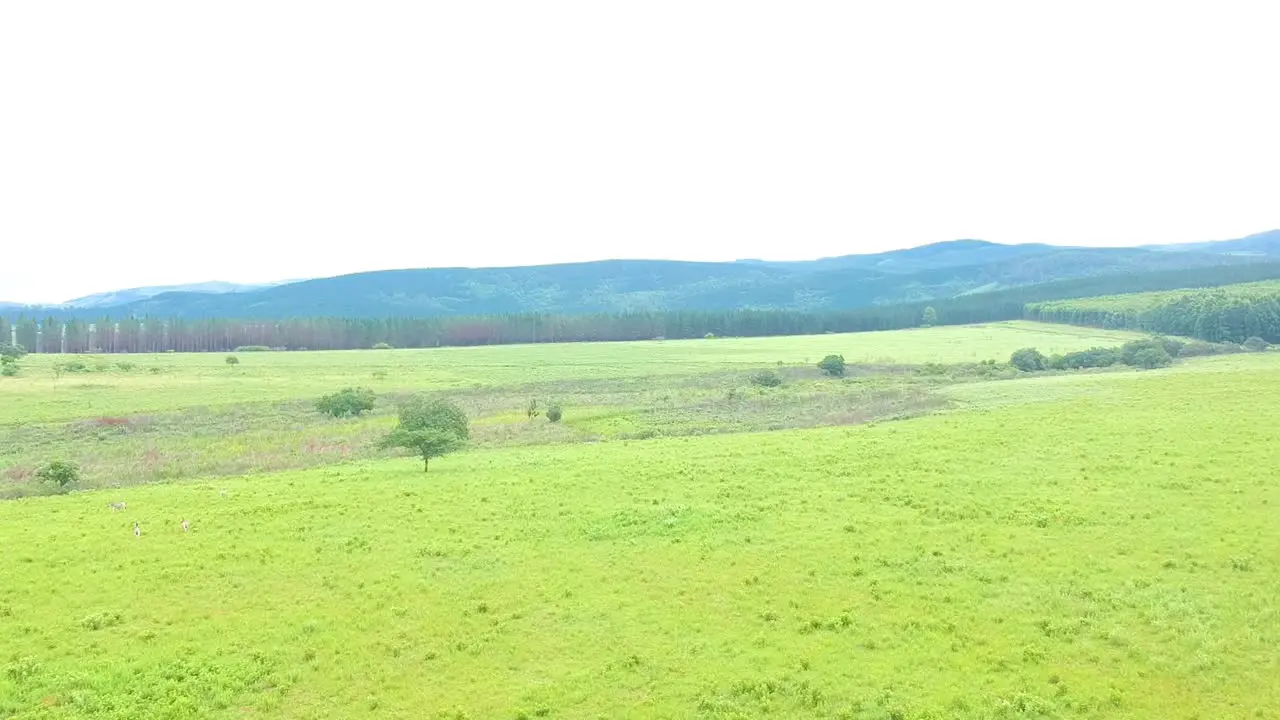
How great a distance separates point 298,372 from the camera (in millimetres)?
125812

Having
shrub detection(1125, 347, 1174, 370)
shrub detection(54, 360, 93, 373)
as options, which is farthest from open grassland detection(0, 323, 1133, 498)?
shrub detection(1125, 347, 1174, 370)

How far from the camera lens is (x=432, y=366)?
446 ft

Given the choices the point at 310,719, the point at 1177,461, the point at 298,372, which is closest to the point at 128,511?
the point at 310,719

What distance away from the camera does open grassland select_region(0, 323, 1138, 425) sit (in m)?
90.7

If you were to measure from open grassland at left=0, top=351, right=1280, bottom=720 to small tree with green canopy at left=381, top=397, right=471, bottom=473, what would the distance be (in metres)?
2.15

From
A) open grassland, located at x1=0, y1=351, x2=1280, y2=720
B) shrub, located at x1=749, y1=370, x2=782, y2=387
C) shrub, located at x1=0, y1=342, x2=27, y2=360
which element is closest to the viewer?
open grassland, located at x1=0, y1=351, x2=1280, y2=720

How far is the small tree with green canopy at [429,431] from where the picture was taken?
46.9 m

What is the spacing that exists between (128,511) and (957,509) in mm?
36063

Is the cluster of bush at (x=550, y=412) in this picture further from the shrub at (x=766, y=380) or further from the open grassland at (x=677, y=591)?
the shrub at (x=766, y=380)

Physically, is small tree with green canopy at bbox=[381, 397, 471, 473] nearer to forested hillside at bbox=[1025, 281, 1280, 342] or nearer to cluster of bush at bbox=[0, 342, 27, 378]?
cluster of bush at bbox=[0, 342, 27, 378]

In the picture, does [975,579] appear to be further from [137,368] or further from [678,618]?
[137,368]

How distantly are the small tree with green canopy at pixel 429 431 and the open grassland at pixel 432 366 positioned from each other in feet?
143

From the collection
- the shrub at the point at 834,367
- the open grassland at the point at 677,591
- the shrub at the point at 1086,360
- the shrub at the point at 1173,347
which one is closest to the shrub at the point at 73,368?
the open grassland at the point at 677,591

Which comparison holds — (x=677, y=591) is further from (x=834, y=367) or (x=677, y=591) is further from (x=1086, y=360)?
(x=1086, y=360)
